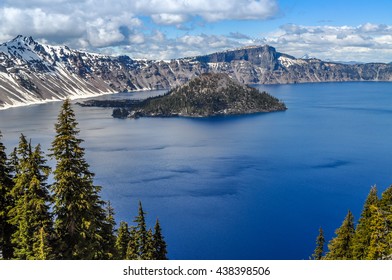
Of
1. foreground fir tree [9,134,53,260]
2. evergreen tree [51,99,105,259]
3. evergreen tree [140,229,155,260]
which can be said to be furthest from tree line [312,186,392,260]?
foreground fir tree [9,134,53,260]

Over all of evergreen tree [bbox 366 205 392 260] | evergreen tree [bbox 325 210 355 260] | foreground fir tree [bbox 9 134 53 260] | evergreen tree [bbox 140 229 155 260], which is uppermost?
foreground fir tree [bbox 9 134 53 260]

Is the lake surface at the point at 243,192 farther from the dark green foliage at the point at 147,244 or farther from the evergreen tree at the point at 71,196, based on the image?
the evergreen tree at the point at 71,196

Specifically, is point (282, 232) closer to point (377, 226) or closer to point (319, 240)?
point (319, 240)

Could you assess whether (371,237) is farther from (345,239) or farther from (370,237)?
(345,239)

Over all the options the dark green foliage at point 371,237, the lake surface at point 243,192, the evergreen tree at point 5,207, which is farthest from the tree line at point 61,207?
the lake surface at point 243,192

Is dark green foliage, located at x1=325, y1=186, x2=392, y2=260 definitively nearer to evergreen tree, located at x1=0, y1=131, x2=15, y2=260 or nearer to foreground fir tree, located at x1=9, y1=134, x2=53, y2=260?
foreground fir tree, located at x1=9, y1=134, x2=53, y2=260

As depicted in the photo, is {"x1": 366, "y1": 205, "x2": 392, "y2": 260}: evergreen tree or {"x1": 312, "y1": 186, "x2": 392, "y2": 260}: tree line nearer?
{"x1": 366, "y1": 205, "x2": 392, "y2": 260}: evergreen tree
